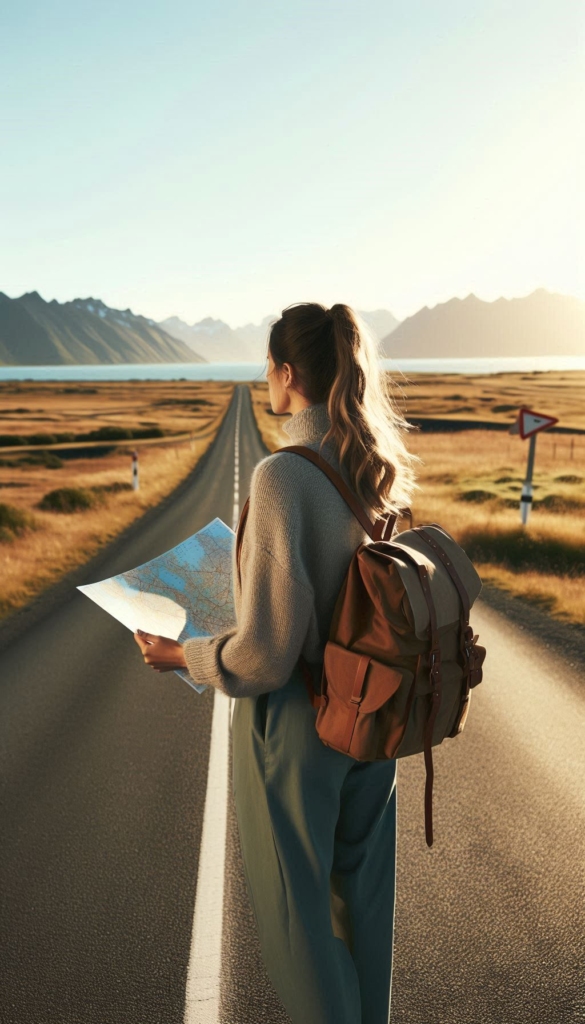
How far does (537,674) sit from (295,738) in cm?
475

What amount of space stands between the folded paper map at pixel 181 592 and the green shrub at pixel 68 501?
47.5 ft

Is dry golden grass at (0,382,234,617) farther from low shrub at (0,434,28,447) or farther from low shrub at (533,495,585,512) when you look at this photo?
low shrub at (0,434,28,447)

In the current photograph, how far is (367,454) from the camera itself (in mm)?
1816

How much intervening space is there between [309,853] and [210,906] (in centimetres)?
155

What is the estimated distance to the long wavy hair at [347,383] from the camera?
1.79 m

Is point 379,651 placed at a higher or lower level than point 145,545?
higher

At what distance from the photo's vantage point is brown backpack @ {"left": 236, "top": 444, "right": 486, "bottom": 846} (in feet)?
5.36

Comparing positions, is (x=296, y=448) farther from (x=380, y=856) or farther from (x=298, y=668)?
(x=380, y=856)

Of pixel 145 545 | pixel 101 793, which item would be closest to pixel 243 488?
pixel 145 545

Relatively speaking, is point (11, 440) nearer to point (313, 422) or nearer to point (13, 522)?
point (13, 522)

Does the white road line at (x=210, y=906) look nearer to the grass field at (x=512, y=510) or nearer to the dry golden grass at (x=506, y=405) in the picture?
the grass field at (x=512, y=510)

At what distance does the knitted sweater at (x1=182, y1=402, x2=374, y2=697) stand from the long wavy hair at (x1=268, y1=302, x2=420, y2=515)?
68mm

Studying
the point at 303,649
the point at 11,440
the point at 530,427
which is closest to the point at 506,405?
the point at 11,440

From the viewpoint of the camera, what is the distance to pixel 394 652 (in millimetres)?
1630
